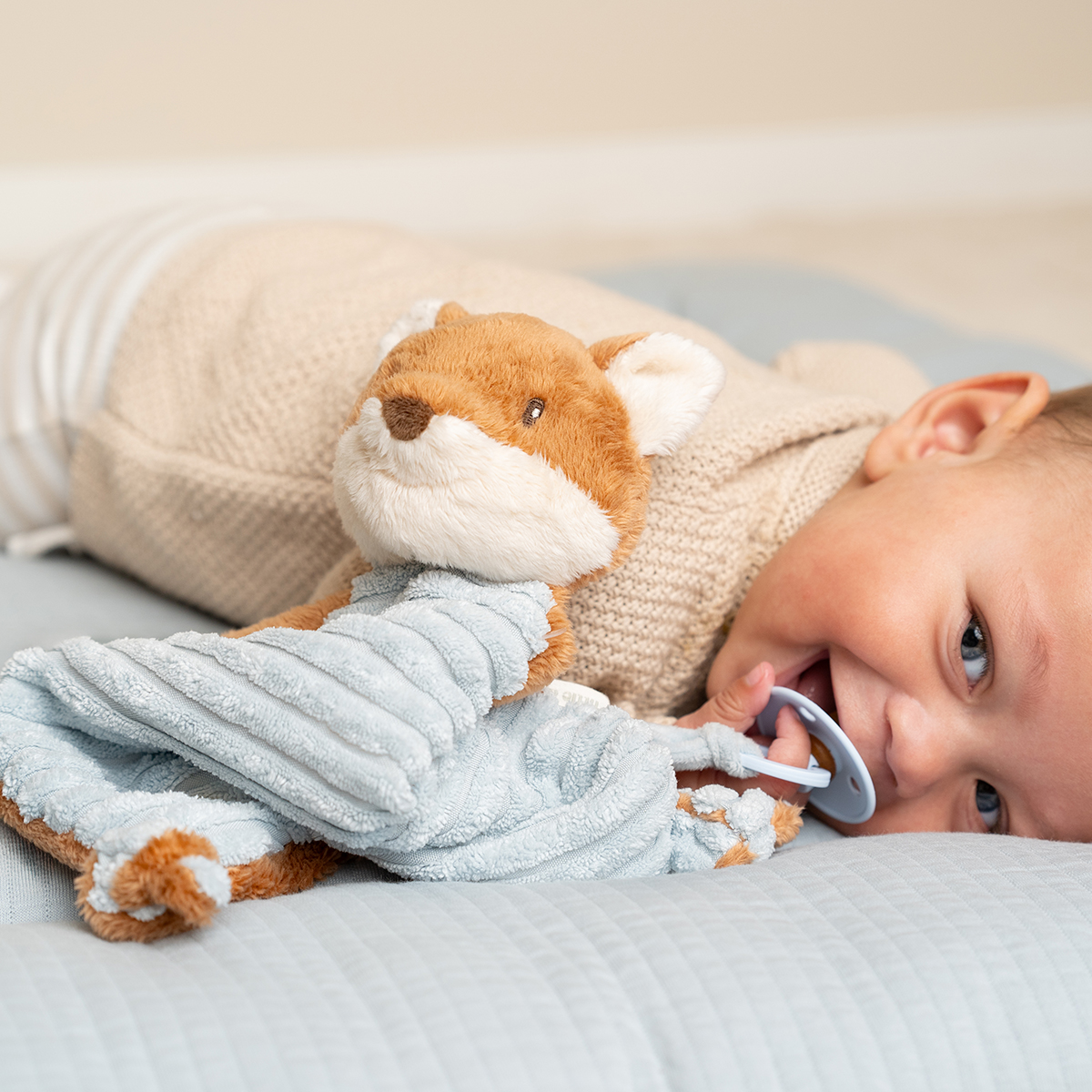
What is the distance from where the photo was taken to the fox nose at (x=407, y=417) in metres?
0.53

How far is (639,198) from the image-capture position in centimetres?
245

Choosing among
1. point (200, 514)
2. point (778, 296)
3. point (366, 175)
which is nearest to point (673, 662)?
point (200, 514)

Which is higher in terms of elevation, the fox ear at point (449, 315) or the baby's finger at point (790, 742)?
the fox ear at point (449, 315)

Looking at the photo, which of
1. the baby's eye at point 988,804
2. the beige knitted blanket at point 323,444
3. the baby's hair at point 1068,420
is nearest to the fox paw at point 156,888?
the beige knitted blanket at point 323,444

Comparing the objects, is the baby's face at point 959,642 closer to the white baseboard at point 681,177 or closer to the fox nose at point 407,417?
the fox nose at point 407,417

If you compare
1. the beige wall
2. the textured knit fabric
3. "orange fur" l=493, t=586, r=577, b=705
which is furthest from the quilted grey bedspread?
the beige wall

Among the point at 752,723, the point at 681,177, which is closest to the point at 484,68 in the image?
the point at 681,177

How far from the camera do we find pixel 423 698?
0.51m

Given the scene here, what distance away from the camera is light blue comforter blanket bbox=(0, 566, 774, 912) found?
0.50 m

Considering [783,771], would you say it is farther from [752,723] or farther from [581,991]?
[581,991]

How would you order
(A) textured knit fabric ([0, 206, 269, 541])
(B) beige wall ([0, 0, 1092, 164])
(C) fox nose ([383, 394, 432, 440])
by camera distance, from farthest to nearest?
(B) beige wall ([0, 0, 1092, 164]), (A) textured knit fabric ([0, 206, 269, 541]), (C) fox nose ([383, 394, 432, 440])

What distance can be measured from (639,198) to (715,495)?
6.03 feet

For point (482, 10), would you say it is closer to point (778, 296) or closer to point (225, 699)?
point (778, 296)

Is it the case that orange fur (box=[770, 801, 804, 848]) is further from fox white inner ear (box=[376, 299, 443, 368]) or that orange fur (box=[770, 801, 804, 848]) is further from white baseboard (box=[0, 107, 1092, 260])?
white baseboard (box=[0, 107, 1092, 260])
